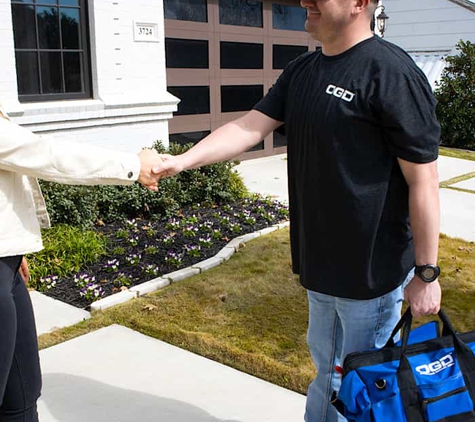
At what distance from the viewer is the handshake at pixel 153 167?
7.98 ft

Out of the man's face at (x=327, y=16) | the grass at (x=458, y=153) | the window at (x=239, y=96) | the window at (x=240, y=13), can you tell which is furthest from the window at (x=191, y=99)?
the man's face at (x=327, y=16)

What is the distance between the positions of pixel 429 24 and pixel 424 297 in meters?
16.9

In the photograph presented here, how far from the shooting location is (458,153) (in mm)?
12656

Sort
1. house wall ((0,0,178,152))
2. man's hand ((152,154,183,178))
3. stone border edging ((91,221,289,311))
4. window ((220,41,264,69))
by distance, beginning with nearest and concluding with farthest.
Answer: man's hand ((152,154,183,178)), stone border edging ((91,221,289,311)), house wall ((0,0,178,152)), window ((220,41,264,69))

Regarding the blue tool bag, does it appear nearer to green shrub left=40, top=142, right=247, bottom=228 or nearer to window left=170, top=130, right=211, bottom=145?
green shrub left=40, top=142, right=247, bottom=228

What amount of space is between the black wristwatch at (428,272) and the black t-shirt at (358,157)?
14cm

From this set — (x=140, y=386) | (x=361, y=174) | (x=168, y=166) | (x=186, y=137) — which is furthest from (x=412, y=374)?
(x=186, y=137)

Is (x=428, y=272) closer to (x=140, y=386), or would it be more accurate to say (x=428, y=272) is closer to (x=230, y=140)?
(x=230, y=140)

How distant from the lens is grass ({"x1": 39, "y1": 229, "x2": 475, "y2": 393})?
3.65 meters

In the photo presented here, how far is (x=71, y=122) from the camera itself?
7.00 meters

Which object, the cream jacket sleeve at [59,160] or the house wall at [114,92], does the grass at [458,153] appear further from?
the cream jacket sleeve at [59,160]

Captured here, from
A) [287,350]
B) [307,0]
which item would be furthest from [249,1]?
[307,0]

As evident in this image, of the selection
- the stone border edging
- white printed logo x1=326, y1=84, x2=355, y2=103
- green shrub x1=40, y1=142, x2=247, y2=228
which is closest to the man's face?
white printed logo x1=326, y1=84, x2=355, y2=103

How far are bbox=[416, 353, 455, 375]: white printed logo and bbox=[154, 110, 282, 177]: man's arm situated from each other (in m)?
1.12
